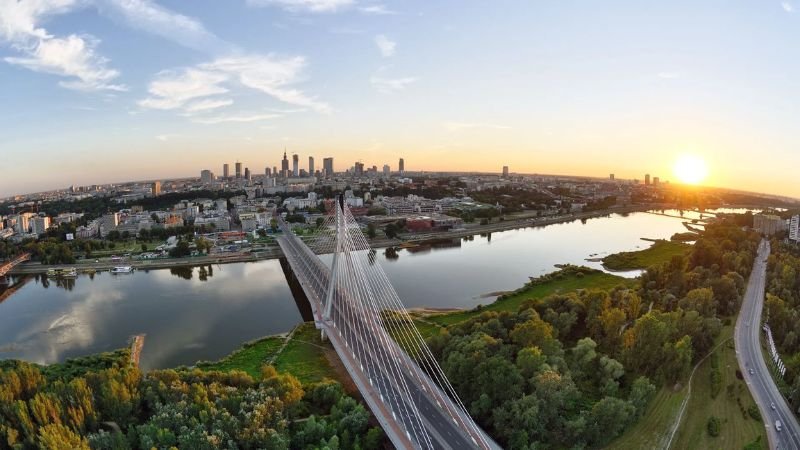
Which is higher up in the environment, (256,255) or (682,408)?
(256,255)

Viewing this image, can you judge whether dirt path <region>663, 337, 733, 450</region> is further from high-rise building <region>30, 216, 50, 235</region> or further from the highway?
high-rise building <region>30, 216, 50, 235</region>

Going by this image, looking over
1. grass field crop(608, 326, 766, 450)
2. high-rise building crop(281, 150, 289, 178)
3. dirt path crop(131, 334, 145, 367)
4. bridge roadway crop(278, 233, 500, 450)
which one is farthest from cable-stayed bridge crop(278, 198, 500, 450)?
high-rise building crop(281, 150, 289, 178)

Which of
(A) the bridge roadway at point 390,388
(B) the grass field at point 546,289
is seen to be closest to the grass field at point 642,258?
(B) the grass field at point 546,289

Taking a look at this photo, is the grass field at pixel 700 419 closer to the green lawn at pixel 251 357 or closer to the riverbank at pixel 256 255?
the green lawn at pixel 251 357

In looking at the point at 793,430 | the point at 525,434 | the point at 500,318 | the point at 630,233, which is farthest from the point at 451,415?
the point at 630,233

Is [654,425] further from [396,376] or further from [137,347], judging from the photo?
[137,347]

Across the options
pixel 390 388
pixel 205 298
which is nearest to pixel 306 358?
pixel 390 388
